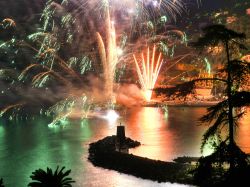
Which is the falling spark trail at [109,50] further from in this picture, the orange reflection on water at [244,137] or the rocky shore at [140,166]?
the rocky shore at [140,166]

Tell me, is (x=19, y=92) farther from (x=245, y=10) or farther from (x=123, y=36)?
(x=245, y=10)

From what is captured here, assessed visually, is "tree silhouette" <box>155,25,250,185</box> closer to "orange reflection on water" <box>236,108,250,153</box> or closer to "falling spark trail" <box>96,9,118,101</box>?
"orange reflection on water" <box>236,108,250,153</box>

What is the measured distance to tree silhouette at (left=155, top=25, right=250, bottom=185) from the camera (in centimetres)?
1622

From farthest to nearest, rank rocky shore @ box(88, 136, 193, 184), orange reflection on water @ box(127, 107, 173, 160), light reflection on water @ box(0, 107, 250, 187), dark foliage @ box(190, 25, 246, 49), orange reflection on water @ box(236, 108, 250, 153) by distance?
orange reflection on water @ box(236, 108, 250, 153) < orange reflection on water @ box(127, 107, 173, 160) < light reflection on water @ box(0, 107, 250, 187) < rocky shore @ box(88, 136, 193, 184) < dark foliage @ box(190, 25, 246, 49)

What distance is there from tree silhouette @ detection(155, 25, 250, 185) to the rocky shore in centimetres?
564

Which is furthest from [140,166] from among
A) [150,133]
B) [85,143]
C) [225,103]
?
[150,133]

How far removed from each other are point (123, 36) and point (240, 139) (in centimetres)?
2720

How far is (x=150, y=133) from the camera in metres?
46.9

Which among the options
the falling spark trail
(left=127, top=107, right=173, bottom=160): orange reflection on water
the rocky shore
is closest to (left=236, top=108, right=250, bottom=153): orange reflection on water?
(left=127, top=107, right=173, bottom=160): orange reflection on water

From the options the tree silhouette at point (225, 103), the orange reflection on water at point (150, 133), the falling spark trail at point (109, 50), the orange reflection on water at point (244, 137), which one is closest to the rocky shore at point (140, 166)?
the orange reflection on water at point (150, 133)

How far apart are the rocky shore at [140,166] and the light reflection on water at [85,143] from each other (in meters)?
0.63

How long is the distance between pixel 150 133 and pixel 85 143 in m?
8.34

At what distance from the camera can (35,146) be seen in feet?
139

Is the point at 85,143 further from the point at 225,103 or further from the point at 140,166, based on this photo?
the point at 225,103
